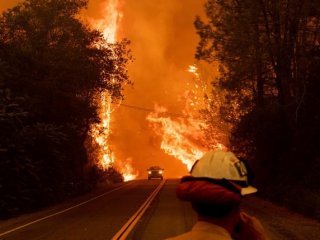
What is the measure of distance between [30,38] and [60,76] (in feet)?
9.02

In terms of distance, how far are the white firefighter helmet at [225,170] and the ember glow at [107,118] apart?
30867mm

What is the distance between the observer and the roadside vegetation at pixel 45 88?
915 inches

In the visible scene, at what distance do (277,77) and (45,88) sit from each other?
41.4 ft

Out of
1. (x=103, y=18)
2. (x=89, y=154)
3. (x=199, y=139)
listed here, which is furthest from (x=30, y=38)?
(x=199, y=139)

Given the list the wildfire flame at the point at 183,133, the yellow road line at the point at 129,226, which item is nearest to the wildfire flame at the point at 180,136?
the wildfire flame at the point at 183,133

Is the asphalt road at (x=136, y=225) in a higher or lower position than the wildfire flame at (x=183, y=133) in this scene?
lower

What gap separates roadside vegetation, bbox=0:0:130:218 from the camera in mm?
23234

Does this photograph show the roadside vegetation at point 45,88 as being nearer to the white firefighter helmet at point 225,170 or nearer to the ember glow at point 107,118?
the ember glow at point 107,118

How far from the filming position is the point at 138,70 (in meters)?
88.7

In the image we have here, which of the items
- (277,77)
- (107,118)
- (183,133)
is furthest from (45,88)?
(183,133)

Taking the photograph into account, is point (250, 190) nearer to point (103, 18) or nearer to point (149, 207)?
point (149, 207)

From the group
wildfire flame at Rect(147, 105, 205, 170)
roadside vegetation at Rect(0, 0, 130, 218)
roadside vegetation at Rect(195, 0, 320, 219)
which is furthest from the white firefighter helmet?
wildfire flame at Rect(147, 105, 205, 170)

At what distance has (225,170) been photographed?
2.52 metres

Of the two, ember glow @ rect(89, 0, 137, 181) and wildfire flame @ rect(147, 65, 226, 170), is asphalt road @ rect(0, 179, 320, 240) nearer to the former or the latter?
ember glow @ rect(89, 0, 137, 181)
